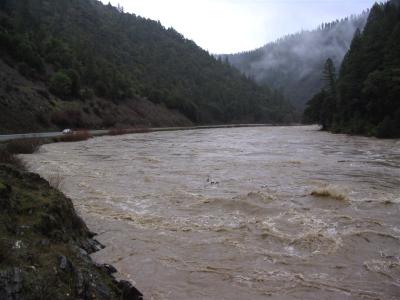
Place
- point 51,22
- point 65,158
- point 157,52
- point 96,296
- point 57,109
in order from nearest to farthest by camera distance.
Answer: point 96,296
point 65,158
point 57,109
point 51,22
point 157,52

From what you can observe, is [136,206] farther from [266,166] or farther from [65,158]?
[65,158]

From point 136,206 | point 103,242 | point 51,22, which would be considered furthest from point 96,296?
point 51,22

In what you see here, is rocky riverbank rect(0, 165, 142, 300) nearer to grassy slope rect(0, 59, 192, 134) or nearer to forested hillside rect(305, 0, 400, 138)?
grassy slope rect(0, 59, 192, 134)

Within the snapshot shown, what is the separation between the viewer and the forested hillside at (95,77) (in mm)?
58844

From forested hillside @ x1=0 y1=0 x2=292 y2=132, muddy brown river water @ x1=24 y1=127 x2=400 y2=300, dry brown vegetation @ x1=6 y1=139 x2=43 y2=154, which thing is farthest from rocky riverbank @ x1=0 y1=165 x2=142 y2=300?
forested hillside @ x1=0 y1=0 x2=292 y2=132

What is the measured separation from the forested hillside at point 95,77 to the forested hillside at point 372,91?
40.3 meters

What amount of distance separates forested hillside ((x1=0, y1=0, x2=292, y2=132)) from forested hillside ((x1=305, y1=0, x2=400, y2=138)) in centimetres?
4026

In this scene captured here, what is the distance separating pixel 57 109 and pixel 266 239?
5567 centimetres

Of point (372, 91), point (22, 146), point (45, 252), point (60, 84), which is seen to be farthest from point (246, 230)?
point (60, 84)

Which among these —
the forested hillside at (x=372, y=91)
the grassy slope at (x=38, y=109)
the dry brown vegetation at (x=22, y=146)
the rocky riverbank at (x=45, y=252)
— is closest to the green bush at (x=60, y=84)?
the grassy slope at (x=38, y=109)

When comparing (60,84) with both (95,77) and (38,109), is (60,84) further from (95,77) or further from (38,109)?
(95,77)

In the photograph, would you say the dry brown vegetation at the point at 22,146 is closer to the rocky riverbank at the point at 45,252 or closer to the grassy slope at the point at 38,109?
the grassy slope at the point at 38,109

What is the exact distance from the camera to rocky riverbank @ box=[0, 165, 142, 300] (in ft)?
18.2

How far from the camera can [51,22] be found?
114 m
